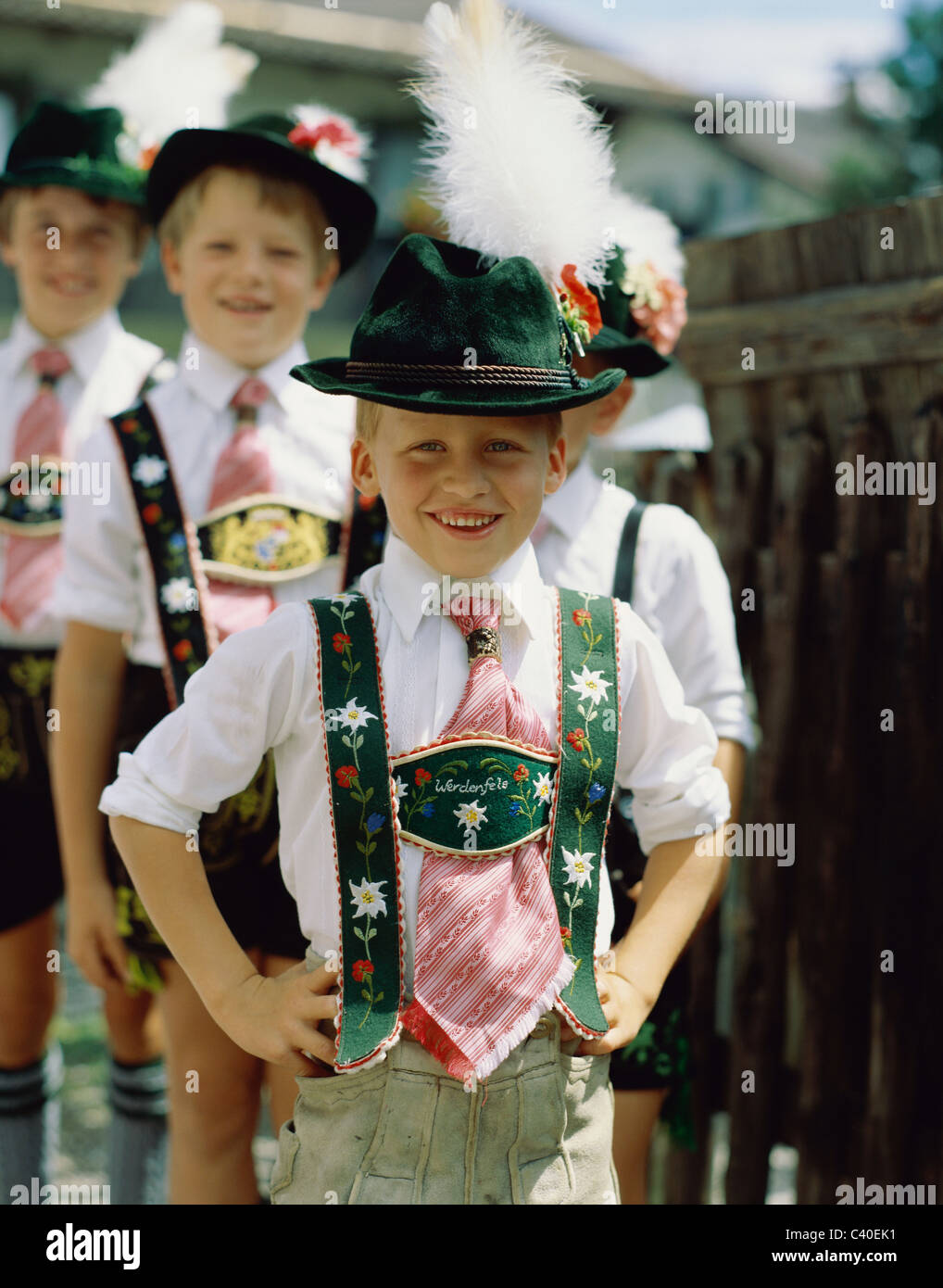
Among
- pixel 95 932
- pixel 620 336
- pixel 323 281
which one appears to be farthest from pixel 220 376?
pixel 95 932

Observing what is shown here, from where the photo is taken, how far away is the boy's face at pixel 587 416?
239 cm

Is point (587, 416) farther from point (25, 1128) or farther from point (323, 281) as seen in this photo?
point (25, 1128)

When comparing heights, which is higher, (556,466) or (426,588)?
(556,466)

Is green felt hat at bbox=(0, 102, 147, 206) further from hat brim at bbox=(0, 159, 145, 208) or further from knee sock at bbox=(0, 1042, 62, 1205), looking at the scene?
knee sock at bbox=(0, 1042, 62, 1205)

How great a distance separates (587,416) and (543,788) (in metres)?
0.90

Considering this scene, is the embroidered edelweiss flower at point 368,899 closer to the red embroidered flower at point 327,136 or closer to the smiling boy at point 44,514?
the smiling boy at point 44,514

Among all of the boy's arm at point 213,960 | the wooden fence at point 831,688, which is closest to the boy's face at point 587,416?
the wooden fence at point 831,688

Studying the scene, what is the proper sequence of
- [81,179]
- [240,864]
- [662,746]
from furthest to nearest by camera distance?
[81,179], [240,864], [662,746]

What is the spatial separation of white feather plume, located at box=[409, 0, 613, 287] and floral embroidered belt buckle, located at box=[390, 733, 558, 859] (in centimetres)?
73

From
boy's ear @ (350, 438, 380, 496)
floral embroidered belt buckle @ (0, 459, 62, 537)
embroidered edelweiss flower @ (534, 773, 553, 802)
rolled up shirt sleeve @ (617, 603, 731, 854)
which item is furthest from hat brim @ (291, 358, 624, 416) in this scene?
floral embroidered belt buckle @ (0, 459, 62, 537)

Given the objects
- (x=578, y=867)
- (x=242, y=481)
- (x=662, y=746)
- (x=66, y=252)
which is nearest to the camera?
(x=578, y=867)

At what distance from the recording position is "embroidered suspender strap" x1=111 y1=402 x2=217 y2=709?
2.35 m

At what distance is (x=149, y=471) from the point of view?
2.41 meters

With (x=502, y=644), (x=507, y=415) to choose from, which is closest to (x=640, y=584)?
(x=502, y=644)
